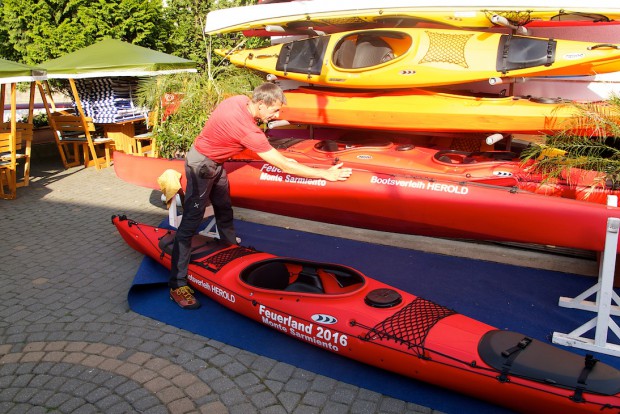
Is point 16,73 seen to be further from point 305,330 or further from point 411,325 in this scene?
point 411,325

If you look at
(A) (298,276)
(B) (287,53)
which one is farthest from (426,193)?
(B) (287,53)

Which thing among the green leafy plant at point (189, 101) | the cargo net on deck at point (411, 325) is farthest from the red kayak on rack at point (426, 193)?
the cargo net on deck at point (411, 325)

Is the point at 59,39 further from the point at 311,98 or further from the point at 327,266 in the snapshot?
the point at 327,266

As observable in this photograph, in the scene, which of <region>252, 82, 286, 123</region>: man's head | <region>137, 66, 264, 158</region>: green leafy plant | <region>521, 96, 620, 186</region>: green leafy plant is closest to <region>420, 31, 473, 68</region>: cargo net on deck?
<region>521, 96, 620, 186</region>: green leafy plant

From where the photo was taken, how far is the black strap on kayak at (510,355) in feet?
8.20

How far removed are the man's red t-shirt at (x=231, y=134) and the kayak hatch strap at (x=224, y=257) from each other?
0.75 metres

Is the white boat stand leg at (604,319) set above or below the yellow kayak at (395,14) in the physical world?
below

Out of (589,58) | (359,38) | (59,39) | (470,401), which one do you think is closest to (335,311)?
(470,401)

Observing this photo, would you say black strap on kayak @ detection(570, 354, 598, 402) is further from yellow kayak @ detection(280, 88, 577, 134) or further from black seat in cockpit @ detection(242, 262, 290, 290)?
yellow kayak @ detection(280, 88, 577, 134)

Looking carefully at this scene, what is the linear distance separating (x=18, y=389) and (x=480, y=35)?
505cm

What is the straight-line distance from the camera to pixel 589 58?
15.1ft

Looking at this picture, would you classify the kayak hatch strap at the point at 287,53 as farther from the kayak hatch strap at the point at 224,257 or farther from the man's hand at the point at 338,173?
the kayak hatch strap at the point at 224,257

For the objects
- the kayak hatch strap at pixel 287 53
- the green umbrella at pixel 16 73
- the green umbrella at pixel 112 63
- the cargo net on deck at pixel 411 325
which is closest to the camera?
the cargo net on deck at pixel 411 325

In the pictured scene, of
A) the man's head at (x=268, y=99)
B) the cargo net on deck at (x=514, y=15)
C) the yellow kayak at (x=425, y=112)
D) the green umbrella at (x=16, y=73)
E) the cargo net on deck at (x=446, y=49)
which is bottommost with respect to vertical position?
the yellow kayak at (x=425, y=112)
